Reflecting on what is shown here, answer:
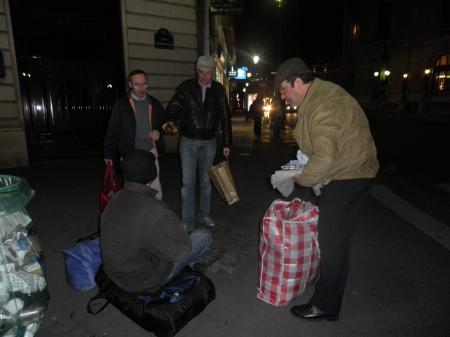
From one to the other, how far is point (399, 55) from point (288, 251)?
1709 inches

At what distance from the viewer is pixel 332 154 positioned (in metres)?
2.17

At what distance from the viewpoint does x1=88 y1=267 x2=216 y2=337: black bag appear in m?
2.46

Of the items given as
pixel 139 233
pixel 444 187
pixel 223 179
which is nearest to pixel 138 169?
pixel 139 233

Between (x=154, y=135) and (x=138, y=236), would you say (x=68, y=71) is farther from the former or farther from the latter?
(x=138, y=236)

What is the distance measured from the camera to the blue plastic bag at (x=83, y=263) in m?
3.02

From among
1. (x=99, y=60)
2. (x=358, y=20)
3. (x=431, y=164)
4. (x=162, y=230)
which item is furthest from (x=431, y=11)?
(x=162, y=230)

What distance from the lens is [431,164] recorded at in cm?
854

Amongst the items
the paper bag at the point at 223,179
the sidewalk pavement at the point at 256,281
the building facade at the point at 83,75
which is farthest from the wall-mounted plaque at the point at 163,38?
the paper bag at the point at 223,179

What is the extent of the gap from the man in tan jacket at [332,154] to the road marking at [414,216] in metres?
2.37

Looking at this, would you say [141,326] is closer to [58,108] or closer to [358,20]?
[58,108]

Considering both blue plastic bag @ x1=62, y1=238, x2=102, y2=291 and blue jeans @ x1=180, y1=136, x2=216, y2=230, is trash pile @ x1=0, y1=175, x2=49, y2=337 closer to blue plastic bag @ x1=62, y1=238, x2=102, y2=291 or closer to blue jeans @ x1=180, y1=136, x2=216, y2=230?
blue plastic bag @ x1=62, y1=238, x2=102, y2=291

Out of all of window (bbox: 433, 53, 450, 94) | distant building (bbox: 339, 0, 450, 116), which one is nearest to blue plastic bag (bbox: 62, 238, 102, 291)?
distant building (bbox: 339, 0, 450, 116)

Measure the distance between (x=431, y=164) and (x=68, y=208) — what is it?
27.8 feet

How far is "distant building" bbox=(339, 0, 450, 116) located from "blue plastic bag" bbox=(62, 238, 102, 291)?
35.0m
